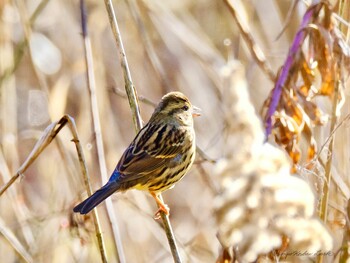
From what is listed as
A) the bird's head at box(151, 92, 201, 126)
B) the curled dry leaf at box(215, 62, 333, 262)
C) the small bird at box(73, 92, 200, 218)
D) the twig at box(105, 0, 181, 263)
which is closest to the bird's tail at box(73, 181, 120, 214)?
the small bird at box(73, 92, 200, 218)

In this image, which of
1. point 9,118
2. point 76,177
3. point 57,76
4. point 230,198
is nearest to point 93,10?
point 57,76

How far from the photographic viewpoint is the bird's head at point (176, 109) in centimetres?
340

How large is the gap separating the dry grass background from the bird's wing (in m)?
0.20

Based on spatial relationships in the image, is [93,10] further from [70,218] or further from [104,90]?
[70,218]

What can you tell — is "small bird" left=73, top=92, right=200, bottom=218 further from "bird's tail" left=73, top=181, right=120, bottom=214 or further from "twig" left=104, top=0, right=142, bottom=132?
"twig" left=104, top=0, right=142, bottom=132

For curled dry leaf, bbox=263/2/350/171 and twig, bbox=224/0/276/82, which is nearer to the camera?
curled dry leaf, bbox=263/2/350/171

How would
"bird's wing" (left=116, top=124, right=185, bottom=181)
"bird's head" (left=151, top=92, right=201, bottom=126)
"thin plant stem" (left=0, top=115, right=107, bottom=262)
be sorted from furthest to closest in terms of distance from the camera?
"bird's head" (left=151, top=92, right=201, bottom=126)
"bird's wing" (left=116, top=124, right=185, bottom=181)
"thin plant stem" (left=0, top=115, right=107, bottom=262)

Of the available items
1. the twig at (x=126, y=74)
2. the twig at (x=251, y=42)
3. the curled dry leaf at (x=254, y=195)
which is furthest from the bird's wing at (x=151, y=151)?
the curled dry leaf at (x=254, y=195)

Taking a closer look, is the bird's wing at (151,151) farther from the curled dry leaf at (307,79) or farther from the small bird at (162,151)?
the curled dry leaf at (307,79)

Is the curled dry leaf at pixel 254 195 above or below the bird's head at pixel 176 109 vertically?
above

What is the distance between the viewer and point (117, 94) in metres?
3.42

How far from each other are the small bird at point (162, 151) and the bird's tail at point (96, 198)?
0.46ft

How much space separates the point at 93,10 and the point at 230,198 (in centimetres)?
316

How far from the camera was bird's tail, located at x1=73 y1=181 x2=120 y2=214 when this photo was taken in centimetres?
265
